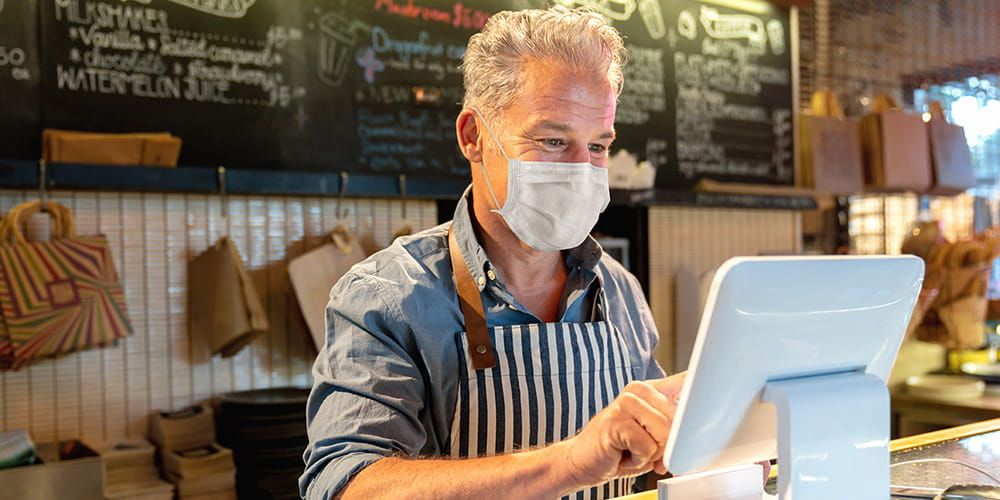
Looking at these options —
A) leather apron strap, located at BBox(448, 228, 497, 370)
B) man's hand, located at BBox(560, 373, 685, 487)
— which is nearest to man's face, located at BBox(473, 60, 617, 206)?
leather apron strap, located at BBox(448, 228, 497, 370)

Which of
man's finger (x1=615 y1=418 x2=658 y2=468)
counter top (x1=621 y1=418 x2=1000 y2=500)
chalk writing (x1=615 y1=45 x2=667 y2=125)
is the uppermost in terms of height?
chalk writing (x1=615 y1=45 x2=667 y2=125)

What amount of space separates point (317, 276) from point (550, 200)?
154 centimetres

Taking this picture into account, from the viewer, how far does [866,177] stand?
452cm

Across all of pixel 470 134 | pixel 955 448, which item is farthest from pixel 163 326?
pixel 955 448

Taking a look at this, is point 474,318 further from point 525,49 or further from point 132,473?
point 132,473

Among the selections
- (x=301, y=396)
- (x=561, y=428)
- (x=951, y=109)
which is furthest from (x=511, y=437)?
(x=951, y=109)

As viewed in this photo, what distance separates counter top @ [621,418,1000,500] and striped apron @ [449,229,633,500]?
0.70 feet

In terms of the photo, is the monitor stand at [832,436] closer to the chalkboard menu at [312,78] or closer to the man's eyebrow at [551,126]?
the man's eyebrow at [551,126]

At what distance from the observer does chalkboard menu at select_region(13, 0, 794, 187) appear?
9.16 ft

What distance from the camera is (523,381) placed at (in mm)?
1606

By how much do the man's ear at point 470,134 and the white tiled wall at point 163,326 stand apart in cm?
148

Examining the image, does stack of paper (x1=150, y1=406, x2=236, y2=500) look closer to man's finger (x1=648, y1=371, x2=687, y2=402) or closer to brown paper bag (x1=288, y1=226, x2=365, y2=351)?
brown paper bag (x1=288, y1=226, x2=365, y2=351)

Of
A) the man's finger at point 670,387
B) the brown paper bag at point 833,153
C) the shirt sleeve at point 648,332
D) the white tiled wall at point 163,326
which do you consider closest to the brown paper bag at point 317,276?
the white tiled wall at point 163,326

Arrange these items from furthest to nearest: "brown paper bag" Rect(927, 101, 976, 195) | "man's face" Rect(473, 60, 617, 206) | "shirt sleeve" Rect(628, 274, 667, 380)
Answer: "brown paper bag" Rect(927, 101, 976, 195) < "shirt sleeve" Rect(628, 274, 667, 380) < "man's face" Rect(473, 60, 617, 206)
